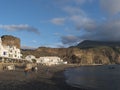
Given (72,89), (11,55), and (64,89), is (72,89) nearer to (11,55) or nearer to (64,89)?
(64,89)

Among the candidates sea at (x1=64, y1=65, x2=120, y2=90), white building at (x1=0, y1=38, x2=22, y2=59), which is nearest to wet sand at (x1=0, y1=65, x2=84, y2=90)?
sea at (x1=64, y1=65, x2=120, y2=90)

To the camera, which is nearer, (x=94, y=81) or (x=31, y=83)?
(x=31, y=83)

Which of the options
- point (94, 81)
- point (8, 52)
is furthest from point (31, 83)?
point (8, 52)

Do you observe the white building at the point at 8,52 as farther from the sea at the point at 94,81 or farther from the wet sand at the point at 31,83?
the wet sand at the point at 31,83

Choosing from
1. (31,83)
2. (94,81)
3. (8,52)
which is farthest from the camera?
(8,52)

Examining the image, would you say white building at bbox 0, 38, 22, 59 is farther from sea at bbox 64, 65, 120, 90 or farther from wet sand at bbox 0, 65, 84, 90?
wet sand at bbox 0, 65, 84, 90

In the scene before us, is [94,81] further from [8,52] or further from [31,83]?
[8,52]

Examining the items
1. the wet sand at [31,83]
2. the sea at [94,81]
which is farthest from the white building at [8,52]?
the wet sand at [31,83]

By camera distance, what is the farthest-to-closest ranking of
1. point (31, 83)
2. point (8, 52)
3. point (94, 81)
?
point (8, 52)
point (94, 81)
point (31, 83)

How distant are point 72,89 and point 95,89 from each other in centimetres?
478

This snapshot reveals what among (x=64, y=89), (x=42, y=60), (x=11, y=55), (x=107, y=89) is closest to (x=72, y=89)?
(x=64, y=89)

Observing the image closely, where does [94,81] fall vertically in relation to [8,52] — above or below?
below

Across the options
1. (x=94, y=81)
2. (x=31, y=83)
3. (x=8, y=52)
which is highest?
(x=8, y=52)

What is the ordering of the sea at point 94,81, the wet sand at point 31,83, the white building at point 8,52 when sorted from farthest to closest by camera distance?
the white building at point 8,52, the sea at point 94,81, the wet sand at point 31,83
